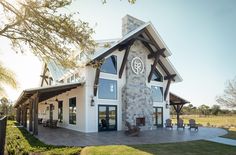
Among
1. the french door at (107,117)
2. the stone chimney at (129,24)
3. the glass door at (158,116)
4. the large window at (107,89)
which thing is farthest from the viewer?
the glass door at (158,116)

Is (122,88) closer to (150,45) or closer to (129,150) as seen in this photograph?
(150,45)

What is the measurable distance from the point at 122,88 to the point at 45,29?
1322 centimetres

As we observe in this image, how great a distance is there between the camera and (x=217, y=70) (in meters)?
24.9

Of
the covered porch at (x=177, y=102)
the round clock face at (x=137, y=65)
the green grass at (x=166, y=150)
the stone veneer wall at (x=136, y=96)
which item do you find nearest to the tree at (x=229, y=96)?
the covered porch at (x=177, y=102)

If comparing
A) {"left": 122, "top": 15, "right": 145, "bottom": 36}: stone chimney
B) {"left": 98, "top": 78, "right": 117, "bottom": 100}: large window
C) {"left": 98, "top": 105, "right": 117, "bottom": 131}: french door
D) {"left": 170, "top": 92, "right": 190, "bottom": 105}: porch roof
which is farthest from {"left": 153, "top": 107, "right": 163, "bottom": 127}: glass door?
{"left": 122, "top": 15, "right": 145, "bottom": 36}: stone chimney

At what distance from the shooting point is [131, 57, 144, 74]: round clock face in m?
20.2

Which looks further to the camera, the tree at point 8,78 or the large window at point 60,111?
the large window at point 60,111

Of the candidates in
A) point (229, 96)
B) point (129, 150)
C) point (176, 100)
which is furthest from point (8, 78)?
point (229, 96)

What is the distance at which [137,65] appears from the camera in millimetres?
20562

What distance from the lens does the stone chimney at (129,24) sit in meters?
19.7

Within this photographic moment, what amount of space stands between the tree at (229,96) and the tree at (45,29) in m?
33.0

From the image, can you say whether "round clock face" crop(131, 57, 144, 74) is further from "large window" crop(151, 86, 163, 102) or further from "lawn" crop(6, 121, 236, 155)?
"lawn" crop(6, 121, 236, 155)

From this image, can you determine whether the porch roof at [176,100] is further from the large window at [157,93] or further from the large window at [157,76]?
the large window at [157,76]

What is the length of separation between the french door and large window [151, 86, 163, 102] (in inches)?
193
